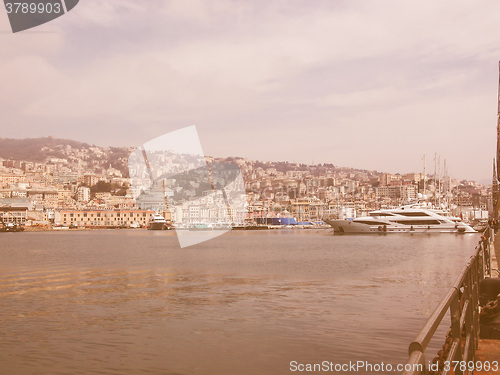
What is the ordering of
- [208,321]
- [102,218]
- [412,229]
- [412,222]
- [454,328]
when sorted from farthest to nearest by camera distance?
1. [102,218]
2. [412,222]
3. [412,229]
4. [208,321]
5. [454,328]

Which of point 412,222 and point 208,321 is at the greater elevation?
point 412,222

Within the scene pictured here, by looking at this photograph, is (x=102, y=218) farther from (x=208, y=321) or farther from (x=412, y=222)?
(x=208, y=321)

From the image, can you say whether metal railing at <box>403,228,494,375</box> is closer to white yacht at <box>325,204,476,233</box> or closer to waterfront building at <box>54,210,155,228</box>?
white yacht at <box>325,204,476,233</box>

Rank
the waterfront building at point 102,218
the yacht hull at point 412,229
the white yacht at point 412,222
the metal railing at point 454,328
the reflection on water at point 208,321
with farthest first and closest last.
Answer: the waterfront building at point 102,218 → the white yacht at point 412,222 → the yacht hull at point 412,229 → the reflection on water at point 208,321 → the metal railing at point 454,328

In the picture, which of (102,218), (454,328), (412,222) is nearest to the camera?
(454,328)

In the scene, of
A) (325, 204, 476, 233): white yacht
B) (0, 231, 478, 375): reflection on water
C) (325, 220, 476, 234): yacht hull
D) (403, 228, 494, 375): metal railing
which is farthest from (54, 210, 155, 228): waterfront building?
(403, 228, 494, 375): metal railing

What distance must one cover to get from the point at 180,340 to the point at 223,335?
1.05 meters

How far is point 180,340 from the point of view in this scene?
40.2 feet

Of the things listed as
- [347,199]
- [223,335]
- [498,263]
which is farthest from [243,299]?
[347,199]

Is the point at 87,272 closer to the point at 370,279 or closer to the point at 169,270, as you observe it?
the point at 169,270

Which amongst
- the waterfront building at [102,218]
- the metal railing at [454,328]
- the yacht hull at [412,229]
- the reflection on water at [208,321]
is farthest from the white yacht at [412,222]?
the waterfront building at [102,218]

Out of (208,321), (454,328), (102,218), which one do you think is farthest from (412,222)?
(102,218)

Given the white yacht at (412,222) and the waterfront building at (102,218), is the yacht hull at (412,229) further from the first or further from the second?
the waterfront building at (102,218)

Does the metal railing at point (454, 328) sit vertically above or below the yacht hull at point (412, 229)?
above
